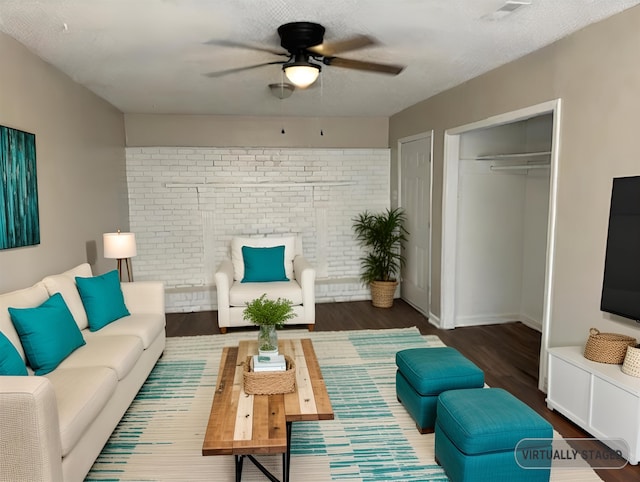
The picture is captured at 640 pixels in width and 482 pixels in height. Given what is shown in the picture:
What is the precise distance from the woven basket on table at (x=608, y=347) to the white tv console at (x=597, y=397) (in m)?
0.03

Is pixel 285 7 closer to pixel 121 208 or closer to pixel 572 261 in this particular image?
pixel 572 261

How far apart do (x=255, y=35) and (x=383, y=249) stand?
11.4ft

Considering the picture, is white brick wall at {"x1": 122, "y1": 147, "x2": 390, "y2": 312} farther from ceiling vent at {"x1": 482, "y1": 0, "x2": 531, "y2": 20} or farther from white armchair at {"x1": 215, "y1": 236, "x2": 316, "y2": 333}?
ceiling vent at {"x1": 482, "y1": 0, "x2": 531, "y2": 20}

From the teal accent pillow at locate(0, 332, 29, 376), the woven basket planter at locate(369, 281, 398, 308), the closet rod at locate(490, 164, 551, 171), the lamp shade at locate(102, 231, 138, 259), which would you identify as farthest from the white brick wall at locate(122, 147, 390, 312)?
the teal accent pillow at locate(0, 332, 29, 376)

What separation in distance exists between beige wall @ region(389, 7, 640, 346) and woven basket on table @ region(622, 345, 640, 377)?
216 mm

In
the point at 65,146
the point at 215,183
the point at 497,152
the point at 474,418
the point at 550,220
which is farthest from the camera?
the point at 215,183

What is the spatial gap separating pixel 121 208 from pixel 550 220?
443 cm

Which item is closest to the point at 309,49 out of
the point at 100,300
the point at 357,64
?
the point at 357,64

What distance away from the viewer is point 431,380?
2.59m

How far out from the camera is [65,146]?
3629mm

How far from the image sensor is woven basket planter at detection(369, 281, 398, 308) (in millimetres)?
5559

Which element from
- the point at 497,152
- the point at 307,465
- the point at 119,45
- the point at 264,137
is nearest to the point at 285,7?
the point at 119,45

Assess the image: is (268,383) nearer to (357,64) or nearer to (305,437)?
(305,437)

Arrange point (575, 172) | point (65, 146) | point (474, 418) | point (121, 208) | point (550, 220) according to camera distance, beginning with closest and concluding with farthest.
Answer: point (474, 418), point (575, 172), point (550, 220), point (65, 146), point (121, 208)
